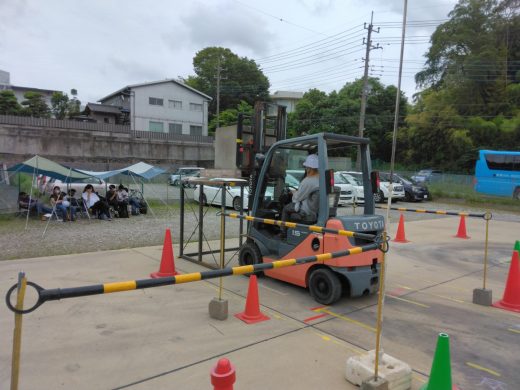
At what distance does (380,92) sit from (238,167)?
34.7 m

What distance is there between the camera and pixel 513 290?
521cm

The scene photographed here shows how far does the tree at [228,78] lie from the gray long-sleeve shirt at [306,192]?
4664 centimetres

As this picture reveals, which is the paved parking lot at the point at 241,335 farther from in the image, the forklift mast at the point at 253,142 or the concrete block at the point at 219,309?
the forklift mast at the point at 253,142

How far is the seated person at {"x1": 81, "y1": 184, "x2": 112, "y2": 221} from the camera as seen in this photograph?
1267 cm

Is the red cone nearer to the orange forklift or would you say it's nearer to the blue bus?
the orange forklift

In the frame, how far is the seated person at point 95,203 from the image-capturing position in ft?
41.6

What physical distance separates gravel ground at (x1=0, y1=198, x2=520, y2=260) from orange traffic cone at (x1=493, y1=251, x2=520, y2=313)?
21.3ft

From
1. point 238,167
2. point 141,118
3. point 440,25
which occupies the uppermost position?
point 440,25

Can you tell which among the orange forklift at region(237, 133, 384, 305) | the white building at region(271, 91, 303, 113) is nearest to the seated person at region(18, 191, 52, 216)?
the orange forklift at region(237, 133, 384, 305)

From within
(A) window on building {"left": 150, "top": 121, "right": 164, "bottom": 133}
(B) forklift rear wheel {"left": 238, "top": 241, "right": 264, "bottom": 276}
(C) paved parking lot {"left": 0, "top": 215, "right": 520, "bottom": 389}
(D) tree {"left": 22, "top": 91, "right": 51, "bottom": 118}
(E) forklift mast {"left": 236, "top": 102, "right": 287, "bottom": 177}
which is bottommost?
(C) paved parking lot {"left": 0, "top": 215, "right": 520, "bottom": 389}

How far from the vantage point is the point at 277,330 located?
13.9ft

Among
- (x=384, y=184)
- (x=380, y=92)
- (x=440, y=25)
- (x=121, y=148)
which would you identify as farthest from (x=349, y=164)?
(x=440, y=25)

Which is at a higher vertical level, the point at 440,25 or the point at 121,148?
the point at 440,25

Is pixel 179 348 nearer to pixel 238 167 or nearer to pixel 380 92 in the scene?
pixel 238 167
